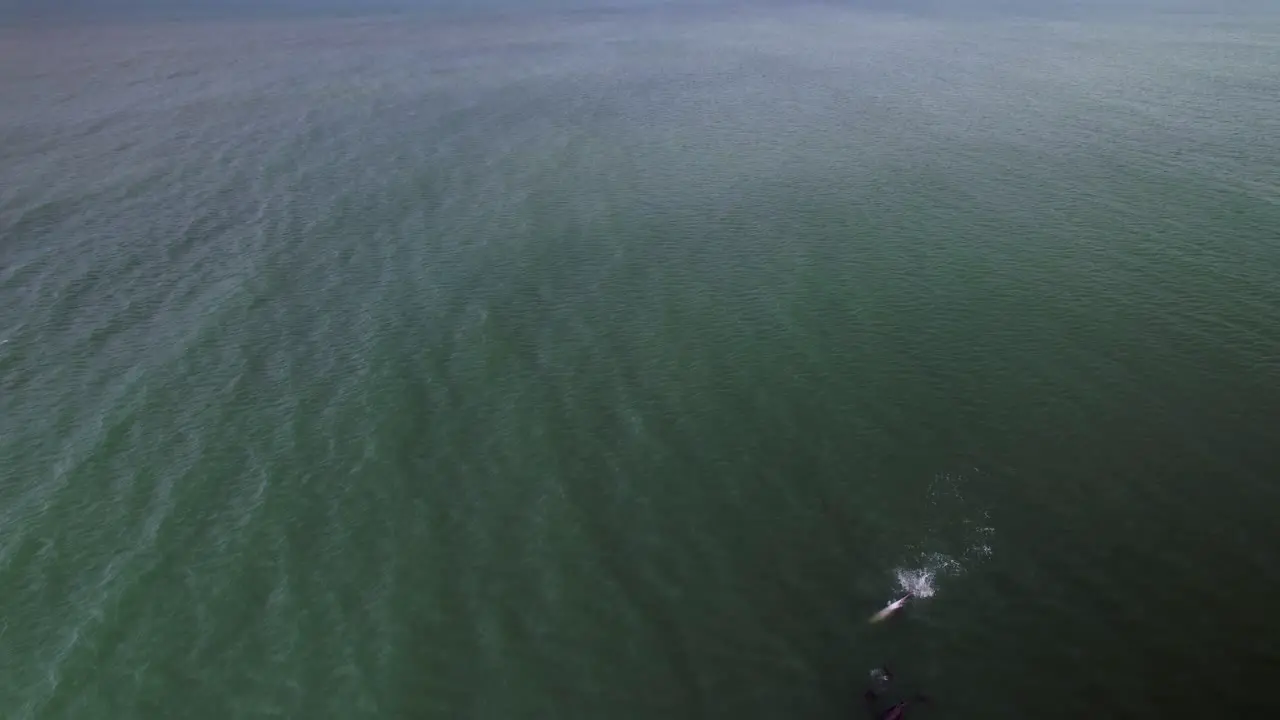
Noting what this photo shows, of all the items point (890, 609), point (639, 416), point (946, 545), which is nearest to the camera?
point (890, 609)

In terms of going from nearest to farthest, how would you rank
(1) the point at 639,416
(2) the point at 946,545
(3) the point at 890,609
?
(3) the point at 890,609
(2) the point at 946,545
(1) the point at 639,416

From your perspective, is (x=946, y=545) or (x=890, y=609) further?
(x=946, y=545)

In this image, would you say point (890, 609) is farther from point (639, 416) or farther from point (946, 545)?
point (639, 416)

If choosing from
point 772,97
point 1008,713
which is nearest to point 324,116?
point 772,97

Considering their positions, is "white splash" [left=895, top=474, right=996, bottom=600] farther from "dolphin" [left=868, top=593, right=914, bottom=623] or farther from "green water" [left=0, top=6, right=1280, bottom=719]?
"dolphin" [left=868, top=593, right=914, bottom=623]

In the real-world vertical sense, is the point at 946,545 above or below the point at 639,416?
below

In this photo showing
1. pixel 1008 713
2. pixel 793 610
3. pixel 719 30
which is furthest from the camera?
pixel 719 30

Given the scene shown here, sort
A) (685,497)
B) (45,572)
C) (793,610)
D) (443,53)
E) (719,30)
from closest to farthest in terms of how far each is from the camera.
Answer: (793,610)
(45,572)
(685,497)
(443,53)
(719,30)


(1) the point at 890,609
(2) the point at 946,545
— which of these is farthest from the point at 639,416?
(1) the point at 890,609

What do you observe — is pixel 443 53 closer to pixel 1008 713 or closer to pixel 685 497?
pixel 685 497
